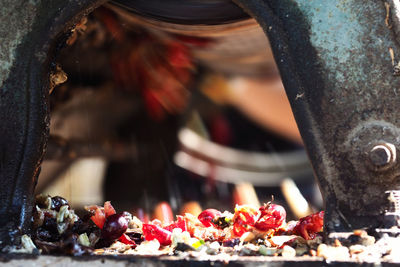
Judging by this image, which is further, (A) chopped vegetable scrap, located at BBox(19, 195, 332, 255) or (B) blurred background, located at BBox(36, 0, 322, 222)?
(B) blurred background, located at BBox(36, 0, 322, 222)

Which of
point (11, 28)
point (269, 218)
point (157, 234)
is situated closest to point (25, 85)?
point (11, 28)

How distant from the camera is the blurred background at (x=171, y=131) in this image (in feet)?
14.2

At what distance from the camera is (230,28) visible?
7.97ft

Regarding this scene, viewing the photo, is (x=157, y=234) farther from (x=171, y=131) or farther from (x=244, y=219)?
(x=171, y=131)

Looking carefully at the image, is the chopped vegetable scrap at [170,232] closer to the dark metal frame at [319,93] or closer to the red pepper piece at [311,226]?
the red pepper piece at [311,226]

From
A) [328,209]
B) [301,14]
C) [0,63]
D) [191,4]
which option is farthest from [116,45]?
[328,209]

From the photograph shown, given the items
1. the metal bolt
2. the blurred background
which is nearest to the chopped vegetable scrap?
the metal bolt

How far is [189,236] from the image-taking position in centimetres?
184

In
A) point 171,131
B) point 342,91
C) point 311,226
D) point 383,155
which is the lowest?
point 311,226

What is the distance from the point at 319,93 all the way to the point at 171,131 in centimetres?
410

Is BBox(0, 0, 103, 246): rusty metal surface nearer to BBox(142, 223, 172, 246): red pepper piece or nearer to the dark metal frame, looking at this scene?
the dark metal frame

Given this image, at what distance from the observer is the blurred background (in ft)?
14.2

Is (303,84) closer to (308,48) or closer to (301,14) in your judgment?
(308,48)

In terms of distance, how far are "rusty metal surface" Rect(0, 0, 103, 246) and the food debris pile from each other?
132mm
